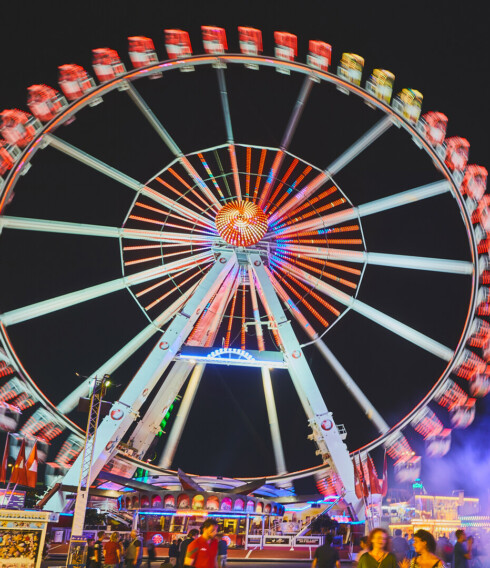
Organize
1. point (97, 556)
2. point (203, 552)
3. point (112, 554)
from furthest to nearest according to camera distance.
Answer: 1. point (97, 556)
2. point (112, 554)
3. point (203, 552)

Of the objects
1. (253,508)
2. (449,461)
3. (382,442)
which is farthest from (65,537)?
(449,461)

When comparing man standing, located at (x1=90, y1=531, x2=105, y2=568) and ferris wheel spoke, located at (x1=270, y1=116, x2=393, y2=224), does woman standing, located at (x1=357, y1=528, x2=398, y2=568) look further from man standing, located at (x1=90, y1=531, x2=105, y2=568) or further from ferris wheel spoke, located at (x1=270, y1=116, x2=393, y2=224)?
ferris wheel spoke, located at (x1=270, y1=116, x2=393, y2=224)

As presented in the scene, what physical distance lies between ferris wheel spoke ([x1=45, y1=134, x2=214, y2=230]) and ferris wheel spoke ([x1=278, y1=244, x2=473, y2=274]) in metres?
4.11

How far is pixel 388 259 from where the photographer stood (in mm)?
20891

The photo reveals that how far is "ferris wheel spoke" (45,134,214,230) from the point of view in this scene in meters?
19.0

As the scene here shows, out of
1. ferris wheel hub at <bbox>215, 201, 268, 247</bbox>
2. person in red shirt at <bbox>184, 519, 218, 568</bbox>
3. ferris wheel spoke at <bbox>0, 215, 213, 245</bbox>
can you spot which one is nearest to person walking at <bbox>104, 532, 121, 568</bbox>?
person in red shirt at <bbox>184, 519, 218, 568</bbox>

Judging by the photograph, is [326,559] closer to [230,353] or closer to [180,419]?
[230,353]

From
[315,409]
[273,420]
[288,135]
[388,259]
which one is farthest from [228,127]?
[273,420]

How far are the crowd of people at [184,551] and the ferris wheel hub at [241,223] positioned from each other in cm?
1141

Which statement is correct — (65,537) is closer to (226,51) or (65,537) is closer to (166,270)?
(166,270)

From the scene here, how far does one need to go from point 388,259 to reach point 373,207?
83.3 inches

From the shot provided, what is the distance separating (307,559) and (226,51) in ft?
58.4

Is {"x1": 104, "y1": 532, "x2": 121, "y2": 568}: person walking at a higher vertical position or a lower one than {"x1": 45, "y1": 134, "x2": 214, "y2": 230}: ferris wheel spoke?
lower

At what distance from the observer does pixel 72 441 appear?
21062mm
